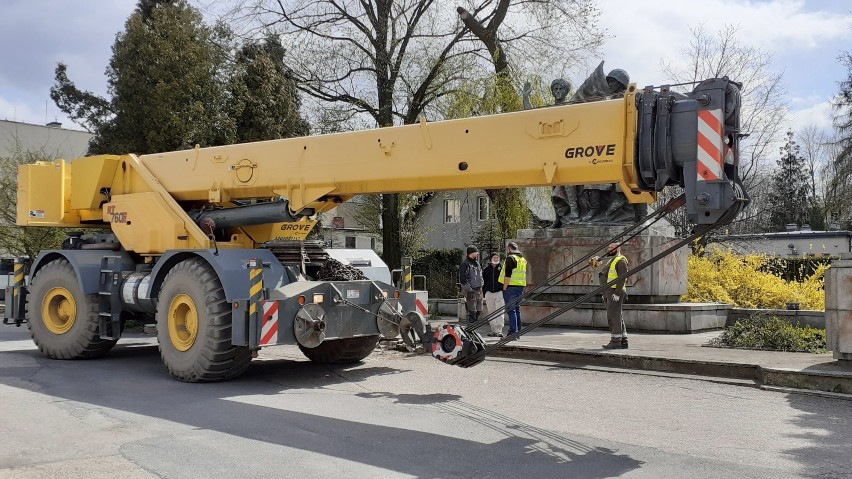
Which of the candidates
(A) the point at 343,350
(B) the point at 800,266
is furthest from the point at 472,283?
(B) the point at 800,266

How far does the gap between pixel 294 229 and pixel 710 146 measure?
6.17 meters

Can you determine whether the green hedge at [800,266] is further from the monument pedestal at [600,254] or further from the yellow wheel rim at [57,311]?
the yellow wheel rim at [57,311]

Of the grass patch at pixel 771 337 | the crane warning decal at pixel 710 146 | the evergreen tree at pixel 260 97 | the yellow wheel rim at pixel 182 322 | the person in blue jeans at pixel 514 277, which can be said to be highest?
the evergreen tree at pixel 260 97

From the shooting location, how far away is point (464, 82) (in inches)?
842

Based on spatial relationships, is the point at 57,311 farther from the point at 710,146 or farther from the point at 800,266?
the point at 800,266

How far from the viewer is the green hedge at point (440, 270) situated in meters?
21.5

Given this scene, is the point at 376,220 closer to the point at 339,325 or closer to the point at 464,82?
the point at 464,82

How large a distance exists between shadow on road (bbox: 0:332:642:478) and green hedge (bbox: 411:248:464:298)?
36.2 ft

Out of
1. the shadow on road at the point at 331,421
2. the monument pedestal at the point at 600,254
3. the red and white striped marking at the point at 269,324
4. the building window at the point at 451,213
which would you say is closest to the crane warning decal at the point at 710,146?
the shadow on road at the point at 331,421

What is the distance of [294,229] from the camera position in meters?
10.6

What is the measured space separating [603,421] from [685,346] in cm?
460

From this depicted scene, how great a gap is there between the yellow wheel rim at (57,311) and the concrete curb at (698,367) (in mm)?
6189

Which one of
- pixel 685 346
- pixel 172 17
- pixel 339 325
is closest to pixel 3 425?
pixel 339 325

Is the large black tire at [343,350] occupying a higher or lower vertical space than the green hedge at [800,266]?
lower
